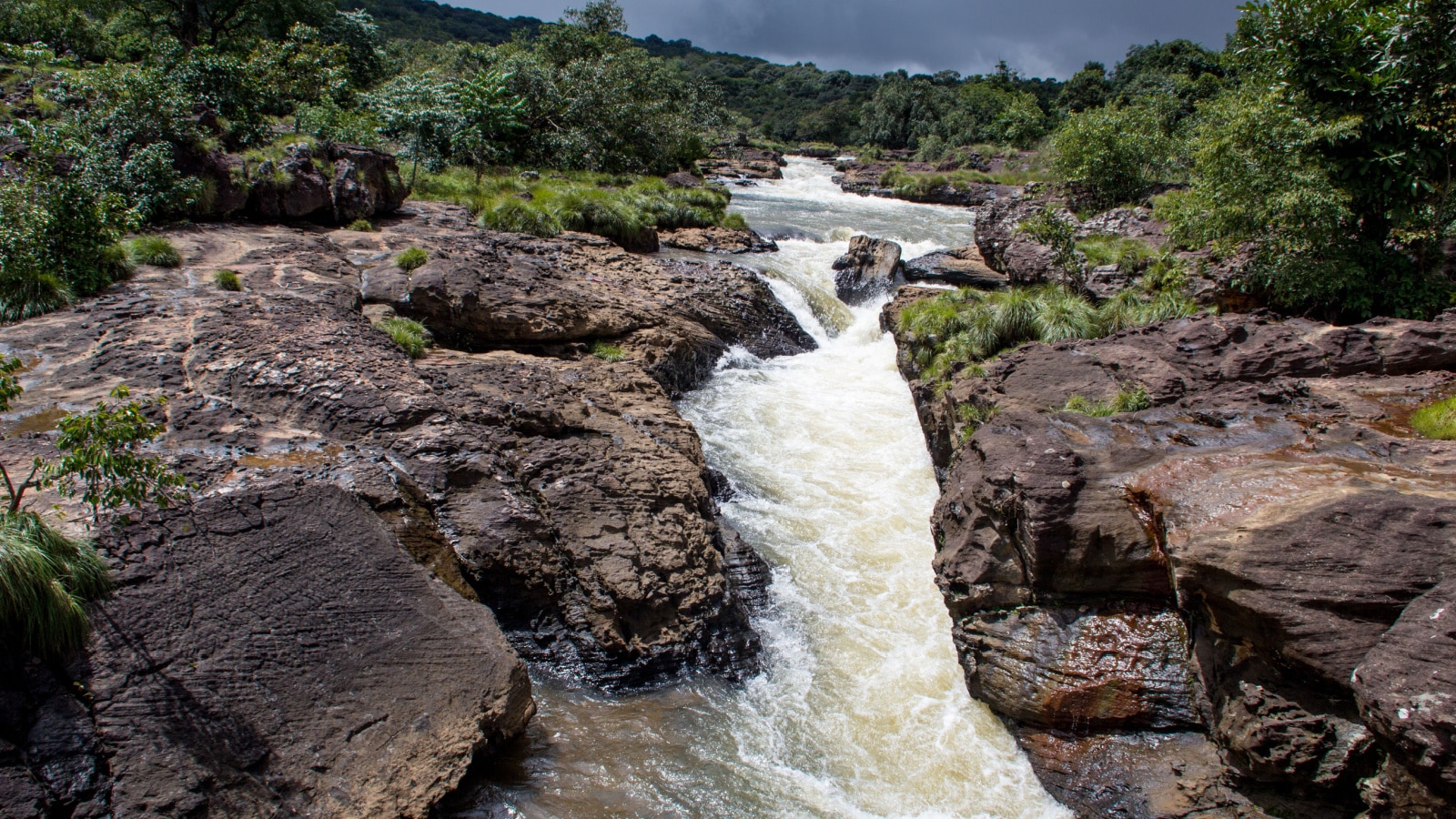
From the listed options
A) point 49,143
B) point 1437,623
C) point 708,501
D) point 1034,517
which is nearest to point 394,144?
point 49,143

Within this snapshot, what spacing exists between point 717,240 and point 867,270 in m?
4.49

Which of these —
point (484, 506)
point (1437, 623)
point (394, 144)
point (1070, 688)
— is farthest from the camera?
point (394, 144)

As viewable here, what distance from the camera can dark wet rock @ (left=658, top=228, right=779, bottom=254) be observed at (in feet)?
65.1

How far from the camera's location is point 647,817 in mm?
5219

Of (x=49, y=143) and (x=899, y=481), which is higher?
(x=49, y=143)

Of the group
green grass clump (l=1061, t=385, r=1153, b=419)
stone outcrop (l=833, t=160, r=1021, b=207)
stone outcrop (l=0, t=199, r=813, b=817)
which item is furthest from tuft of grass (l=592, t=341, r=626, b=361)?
stone outcrop (l=833, t=160, r=1021, b=207)

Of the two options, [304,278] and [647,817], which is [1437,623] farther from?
[304,278]

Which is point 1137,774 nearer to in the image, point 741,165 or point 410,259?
point 410,259

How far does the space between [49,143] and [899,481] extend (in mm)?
12175

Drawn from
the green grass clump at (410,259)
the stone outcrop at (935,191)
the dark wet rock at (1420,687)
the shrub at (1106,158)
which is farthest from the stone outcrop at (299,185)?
the stone outcrop at (935,191)

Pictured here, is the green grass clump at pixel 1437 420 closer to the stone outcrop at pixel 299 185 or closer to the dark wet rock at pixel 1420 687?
the dark wet rock at pixel 1420 687

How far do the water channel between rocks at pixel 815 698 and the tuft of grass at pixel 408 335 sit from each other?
4104 mm

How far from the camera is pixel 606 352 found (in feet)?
37.1

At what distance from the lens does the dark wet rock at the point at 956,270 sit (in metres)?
17.7
